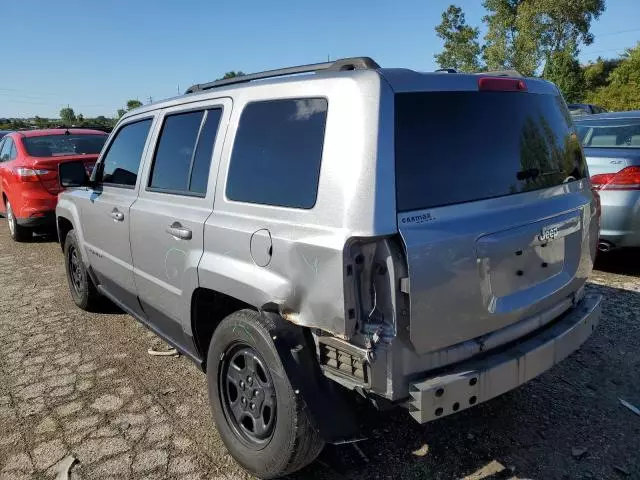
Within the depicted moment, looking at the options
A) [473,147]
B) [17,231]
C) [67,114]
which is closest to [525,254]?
[473,147]

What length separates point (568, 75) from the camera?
30797 millimetres

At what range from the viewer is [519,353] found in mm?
2309

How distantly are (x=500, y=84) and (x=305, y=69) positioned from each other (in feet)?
3.17

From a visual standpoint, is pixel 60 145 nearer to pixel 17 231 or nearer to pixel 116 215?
pixel 17 231

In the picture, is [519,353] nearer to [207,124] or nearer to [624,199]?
[207,124]

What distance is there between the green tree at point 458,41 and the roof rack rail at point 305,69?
37.3 metres

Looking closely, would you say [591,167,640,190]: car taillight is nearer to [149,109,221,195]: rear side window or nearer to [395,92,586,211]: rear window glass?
[395,92,586,211]: rear window glass

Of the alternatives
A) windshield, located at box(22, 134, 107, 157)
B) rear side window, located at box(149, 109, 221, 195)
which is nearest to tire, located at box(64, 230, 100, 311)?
rear side window, located at box(149, 109, 221, 195)

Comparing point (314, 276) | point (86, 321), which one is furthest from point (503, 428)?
point (86, 321)

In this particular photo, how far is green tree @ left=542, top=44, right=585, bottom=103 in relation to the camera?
1211 inches

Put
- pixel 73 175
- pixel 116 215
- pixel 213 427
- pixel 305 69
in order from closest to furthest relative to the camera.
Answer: pixel 305 69 → pixel 213 427 → pixel 116 215 → pixel 73 175

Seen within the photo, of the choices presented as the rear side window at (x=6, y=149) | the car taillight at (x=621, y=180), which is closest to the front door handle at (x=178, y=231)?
the car taillight at (x=621, y=180)

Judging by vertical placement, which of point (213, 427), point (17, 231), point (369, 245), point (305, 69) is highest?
point (305, 69)

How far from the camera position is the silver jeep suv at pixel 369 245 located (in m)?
1.98
